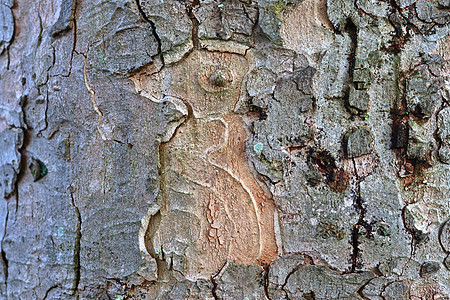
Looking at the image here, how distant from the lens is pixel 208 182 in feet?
2.91

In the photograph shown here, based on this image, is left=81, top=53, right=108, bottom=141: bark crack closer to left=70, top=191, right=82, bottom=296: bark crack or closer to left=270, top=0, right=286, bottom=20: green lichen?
left=70, top=191, right=82, bottom=296: bark crack

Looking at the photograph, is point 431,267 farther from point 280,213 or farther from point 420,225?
point 280,213

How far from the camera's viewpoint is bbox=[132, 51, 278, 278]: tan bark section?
88 cm

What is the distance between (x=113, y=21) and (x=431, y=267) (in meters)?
0.94

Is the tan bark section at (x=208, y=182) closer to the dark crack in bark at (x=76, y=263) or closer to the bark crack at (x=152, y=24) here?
the bark crack at (x=152, y=24)

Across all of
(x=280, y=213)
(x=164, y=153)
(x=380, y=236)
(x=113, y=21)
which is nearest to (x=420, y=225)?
(x=380, y=236)

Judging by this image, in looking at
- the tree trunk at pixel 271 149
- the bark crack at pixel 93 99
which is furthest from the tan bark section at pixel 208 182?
the bark crack at pixel 93 99

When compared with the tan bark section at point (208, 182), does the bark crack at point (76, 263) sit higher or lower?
lower

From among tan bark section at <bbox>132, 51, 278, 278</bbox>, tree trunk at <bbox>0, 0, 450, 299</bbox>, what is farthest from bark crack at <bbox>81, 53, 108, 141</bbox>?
tan bark section at <bbox>132, 51, 278, 278</bbox>

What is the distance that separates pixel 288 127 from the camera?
34.4 inches

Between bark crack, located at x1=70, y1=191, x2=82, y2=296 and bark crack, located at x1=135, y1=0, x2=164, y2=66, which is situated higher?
bark crack, located at x1=135, y1=0, x2=164, y2=66

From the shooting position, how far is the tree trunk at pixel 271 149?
88 centimetres

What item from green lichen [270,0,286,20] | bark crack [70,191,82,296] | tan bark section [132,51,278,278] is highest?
green lichen [270,0,286,20]

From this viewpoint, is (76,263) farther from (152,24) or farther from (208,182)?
(152,24)
